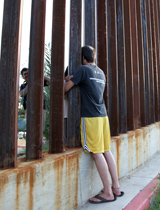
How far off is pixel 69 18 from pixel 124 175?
276 centimetres

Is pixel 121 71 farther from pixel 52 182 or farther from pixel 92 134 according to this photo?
pixel 52 182

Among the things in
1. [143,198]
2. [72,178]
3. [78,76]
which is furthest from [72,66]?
[143,198]

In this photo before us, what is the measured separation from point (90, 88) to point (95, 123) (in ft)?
1.51

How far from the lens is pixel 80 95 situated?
274 centimetres

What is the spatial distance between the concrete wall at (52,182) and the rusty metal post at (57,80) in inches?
8.1

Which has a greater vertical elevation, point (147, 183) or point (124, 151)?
point (124, 151)

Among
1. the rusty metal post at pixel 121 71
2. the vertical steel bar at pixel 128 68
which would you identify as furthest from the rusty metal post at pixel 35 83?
the vertical steel bar at pixel 128 68

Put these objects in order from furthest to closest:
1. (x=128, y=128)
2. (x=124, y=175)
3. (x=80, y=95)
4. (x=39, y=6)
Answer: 1. (x=128, y=128)
2. (x=124, y=175)
3. (x=80, y=95)
4. (x=39, y=6)

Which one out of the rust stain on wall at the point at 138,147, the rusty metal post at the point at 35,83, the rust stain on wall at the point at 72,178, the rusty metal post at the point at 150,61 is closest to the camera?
the rusty metal post at the point at 35,83

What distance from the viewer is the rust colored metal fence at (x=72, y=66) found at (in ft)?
6.23

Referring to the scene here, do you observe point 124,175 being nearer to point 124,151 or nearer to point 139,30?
point 124,151

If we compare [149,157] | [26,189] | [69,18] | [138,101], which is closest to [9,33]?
[69,18]

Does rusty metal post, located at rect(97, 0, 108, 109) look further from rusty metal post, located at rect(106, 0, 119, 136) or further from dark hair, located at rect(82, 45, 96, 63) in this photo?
dark hair, located at rect(82, 45, 96, 63)

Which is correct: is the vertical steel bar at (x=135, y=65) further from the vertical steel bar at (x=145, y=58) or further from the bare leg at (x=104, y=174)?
the bare leg at (x=104, y=174)
